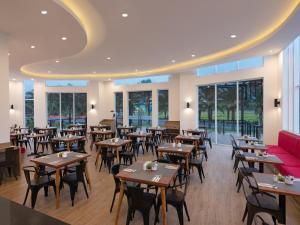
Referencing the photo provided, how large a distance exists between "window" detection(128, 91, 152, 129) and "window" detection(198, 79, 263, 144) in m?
3.62

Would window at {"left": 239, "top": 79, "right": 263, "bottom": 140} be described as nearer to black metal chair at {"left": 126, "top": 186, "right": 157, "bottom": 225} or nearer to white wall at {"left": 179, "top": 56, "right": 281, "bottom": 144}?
white wall at {"left": 179, "top": 56, "right": 281, "bottom": 144}

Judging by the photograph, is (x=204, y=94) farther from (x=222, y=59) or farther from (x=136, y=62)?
(x=136, y=62)

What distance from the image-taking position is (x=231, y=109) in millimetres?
9594

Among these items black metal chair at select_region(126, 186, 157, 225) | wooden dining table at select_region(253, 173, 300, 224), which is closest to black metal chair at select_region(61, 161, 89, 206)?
black metal chair at select_region(126, 186, 157, 225)

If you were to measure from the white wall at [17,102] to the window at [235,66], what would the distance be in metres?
11.9

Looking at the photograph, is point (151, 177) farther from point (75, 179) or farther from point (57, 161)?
point (57, 161)

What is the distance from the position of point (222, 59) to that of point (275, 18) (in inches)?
133

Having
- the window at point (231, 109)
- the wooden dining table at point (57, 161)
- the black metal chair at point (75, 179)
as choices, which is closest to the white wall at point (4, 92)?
the wooden dining table at point (57, 161)

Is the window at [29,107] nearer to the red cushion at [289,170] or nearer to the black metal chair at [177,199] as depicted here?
the black metal chair at [177,199]

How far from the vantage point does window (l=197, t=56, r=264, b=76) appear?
8350mm

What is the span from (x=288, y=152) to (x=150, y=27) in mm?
5410

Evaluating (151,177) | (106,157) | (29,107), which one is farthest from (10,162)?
(29,107)

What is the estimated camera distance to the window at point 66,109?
47.5ft

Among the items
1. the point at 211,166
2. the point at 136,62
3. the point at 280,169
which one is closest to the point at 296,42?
the point at 280,169
